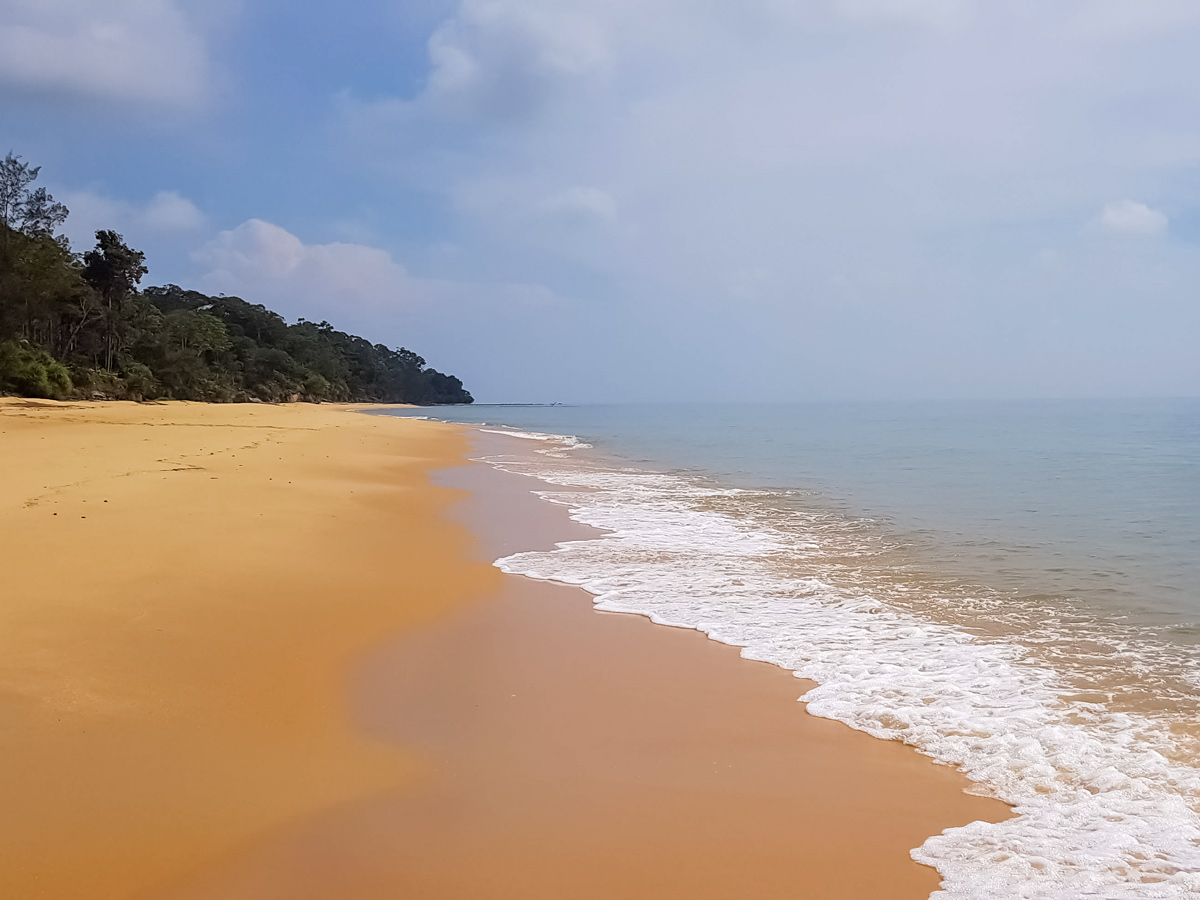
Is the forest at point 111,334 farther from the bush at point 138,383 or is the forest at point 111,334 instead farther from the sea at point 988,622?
the sea at point 988,622

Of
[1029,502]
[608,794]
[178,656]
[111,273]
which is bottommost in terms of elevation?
[608,794]

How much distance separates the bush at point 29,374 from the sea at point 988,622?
24.2 meters

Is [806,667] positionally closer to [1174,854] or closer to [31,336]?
[1174,854]

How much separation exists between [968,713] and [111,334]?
5246 centimetres

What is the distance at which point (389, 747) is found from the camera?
385cm

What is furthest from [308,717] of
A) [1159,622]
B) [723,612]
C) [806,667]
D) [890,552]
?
[890,552]

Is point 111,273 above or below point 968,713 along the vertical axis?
above

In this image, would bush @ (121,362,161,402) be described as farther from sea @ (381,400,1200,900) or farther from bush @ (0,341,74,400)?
sea @ (381,400,1200,900)

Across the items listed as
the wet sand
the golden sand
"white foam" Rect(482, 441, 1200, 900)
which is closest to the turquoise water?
"white foam" Rect(482, 441, 1200, 900)

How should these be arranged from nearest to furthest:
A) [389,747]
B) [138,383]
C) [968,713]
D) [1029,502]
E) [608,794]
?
[608,794] < [389,747] < [968,713] < [1029,502] < [138,383]

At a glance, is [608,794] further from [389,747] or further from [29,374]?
[29,374]

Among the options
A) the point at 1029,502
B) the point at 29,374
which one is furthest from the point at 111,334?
the point at 1029,502

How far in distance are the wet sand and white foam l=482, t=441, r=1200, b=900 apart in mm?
213

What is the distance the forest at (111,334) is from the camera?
32.6 meters
